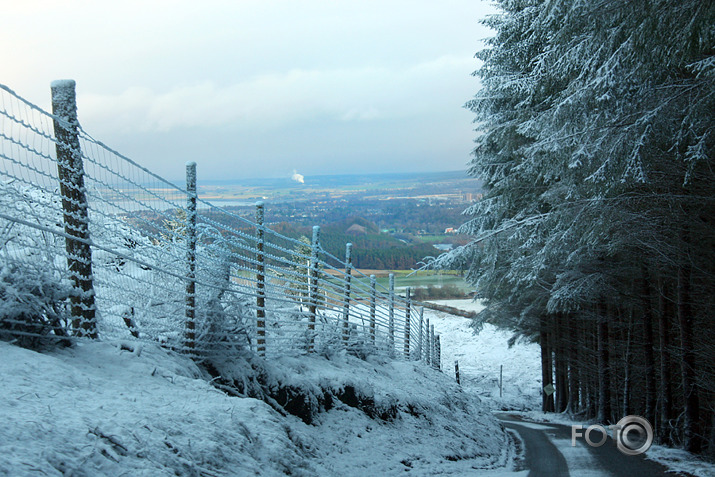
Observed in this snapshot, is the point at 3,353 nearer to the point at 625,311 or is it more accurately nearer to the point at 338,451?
the point at 338,451

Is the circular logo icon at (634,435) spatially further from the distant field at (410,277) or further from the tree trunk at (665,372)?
the distant field at (410,277)

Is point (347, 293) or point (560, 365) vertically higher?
point (347, 293)

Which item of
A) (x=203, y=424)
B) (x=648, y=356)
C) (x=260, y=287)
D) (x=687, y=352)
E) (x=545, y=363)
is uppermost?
(x=260, y=287)

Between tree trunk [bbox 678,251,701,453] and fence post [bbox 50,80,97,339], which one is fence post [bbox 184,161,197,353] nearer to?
fence post [bbox 50,80,97,339]

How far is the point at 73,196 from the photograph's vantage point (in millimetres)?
4434

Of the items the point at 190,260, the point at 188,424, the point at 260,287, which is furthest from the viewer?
the point at 260,287

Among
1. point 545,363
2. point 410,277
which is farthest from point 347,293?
point 545,363

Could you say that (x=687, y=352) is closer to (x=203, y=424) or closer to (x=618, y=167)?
(x=618, y=167)

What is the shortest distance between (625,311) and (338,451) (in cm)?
1278

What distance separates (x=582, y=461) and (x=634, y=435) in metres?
4.99

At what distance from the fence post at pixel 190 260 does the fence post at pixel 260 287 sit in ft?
2.79

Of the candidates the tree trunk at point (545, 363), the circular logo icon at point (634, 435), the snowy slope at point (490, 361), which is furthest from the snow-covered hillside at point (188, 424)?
the snowy slope at point (490, 361)

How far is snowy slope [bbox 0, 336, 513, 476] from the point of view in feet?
9.31

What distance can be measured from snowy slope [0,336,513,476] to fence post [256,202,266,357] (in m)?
0.32
